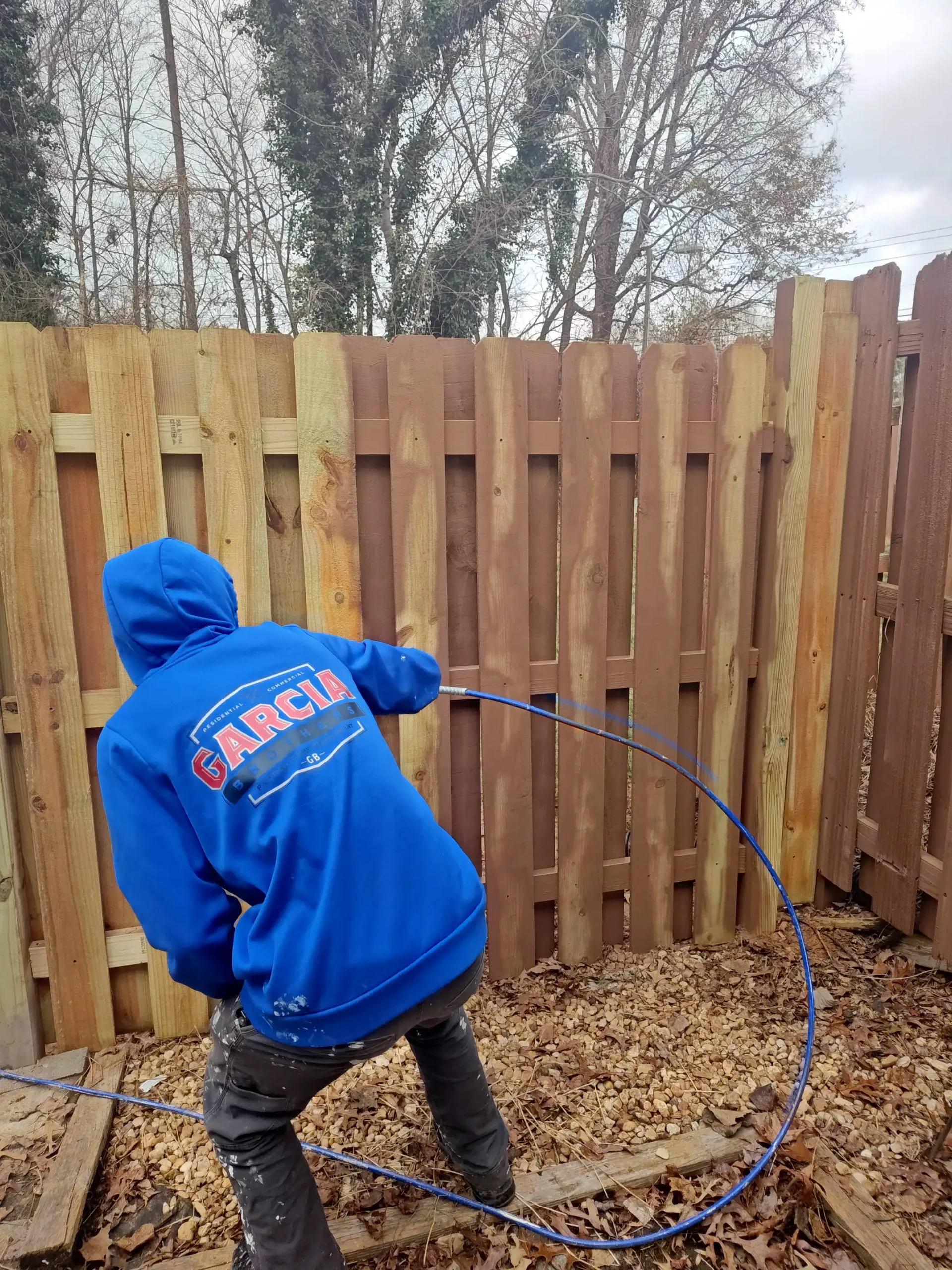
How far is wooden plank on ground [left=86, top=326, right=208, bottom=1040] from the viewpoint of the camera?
2287 millimetres

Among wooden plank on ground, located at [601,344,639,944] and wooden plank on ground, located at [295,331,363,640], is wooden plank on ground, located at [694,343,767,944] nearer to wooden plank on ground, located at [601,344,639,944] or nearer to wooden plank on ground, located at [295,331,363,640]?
wooden plank on ground, located at [601,344,639,944]

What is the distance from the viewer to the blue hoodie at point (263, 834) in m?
1.46

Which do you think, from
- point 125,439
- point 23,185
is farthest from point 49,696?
point 23,185

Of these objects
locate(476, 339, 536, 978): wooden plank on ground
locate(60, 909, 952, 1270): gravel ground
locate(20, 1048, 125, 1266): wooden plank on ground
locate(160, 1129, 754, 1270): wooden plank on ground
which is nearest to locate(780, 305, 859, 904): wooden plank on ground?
locate(60, 909, 952, 1270): gravel ground

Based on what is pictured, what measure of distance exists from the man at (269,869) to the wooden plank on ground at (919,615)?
2.06 meters

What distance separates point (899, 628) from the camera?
9.54 feet

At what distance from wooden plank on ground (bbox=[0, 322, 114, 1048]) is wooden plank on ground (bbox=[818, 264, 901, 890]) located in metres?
2.94

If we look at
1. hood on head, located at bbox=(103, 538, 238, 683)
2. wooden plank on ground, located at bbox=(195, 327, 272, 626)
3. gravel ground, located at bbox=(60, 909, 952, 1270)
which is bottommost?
gravel ground, located at bbox=(60, 909, 952, 1270)

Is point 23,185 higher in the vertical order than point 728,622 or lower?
higher

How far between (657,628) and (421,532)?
101 cm

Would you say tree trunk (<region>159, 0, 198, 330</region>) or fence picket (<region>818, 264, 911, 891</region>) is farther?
tree trunk (<region>159, 0, 198, 330</region>)

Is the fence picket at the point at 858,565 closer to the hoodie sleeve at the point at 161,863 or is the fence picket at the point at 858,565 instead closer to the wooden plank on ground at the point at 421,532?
the wooden plank on ground at the point at 421,532

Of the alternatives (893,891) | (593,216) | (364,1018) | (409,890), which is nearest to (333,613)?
(409,890)

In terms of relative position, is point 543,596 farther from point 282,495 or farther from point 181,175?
point 181,175
